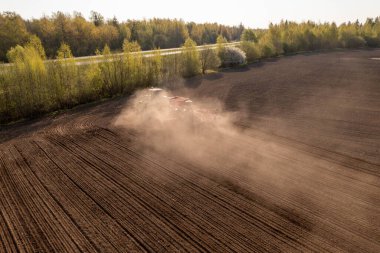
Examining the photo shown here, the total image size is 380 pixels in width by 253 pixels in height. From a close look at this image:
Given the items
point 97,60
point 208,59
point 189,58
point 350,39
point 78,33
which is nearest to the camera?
point 97,60

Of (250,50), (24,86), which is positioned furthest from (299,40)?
(24,86)

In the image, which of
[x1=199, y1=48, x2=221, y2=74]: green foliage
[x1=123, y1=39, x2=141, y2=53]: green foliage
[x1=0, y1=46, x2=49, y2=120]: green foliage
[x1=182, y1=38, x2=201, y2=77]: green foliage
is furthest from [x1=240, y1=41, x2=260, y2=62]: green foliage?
[x1=0, y1=46, x2=49, y2=120]: green foliage

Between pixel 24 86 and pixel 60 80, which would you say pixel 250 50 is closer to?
→ pixel 60 80

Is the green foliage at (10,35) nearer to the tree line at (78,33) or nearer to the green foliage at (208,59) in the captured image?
the tree line at (78,33)

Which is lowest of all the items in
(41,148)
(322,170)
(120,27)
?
(322,170)

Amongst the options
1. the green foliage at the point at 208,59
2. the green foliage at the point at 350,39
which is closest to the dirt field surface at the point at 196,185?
the green foliage at the point at 208,59

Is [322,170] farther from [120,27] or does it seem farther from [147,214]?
[120,27]

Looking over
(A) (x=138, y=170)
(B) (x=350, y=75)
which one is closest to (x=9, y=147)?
(A) (x=138, y=170)
